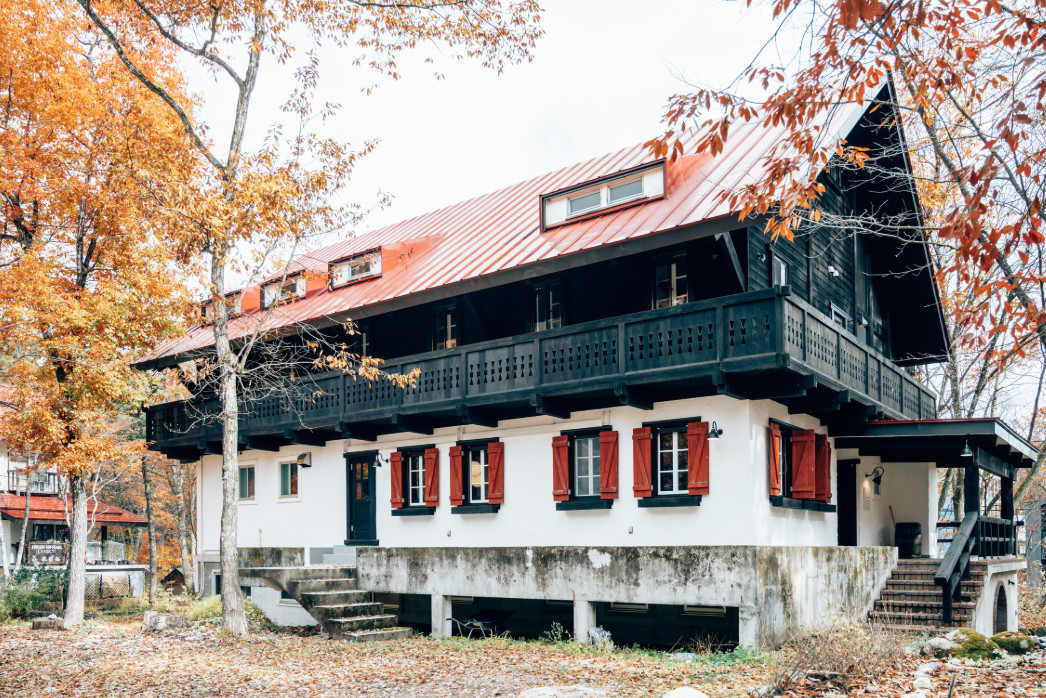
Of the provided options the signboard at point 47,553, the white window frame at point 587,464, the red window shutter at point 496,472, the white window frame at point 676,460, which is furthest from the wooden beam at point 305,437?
the signboard at point 47,553

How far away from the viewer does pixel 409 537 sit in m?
20.8

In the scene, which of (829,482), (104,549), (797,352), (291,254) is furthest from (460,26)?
(104,549)

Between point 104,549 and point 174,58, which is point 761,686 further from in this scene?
point 104,549

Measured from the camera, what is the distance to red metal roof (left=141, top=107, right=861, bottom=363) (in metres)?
17.1

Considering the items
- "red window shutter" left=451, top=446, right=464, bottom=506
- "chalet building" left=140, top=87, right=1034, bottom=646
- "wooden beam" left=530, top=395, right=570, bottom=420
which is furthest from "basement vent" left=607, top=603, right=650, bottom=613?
"red window shutter" left=451, top=446, right=464, bottom=506

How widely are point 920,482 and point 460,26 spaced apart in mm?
15185

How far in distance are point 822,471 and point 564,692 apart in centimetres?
1003

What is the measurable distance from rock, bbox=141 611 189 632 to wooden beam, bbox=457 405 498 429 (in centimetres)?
719

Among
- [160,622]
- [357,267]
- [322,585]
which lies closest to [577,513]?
[322,585]

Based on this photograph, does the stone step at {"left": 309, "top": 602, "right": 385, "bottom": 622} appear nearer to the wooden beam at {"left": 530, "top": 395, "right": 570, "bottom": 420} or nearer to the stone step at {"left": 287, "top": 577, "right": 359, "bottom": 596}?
the stone step at {"left": 287, "top": 577, "right": 359, "bottom": 596}

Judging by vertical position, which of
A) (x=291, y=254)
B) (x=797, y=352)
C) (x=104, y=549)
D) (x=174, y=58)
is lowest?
(x=104, y=549)

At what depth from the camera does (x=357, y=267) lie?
24.2m

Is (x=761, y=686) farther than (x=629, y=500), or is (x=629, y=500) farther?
(x=629, y=500)

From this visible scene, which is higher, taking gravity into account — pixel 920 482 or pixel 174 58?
pixel 174 58
